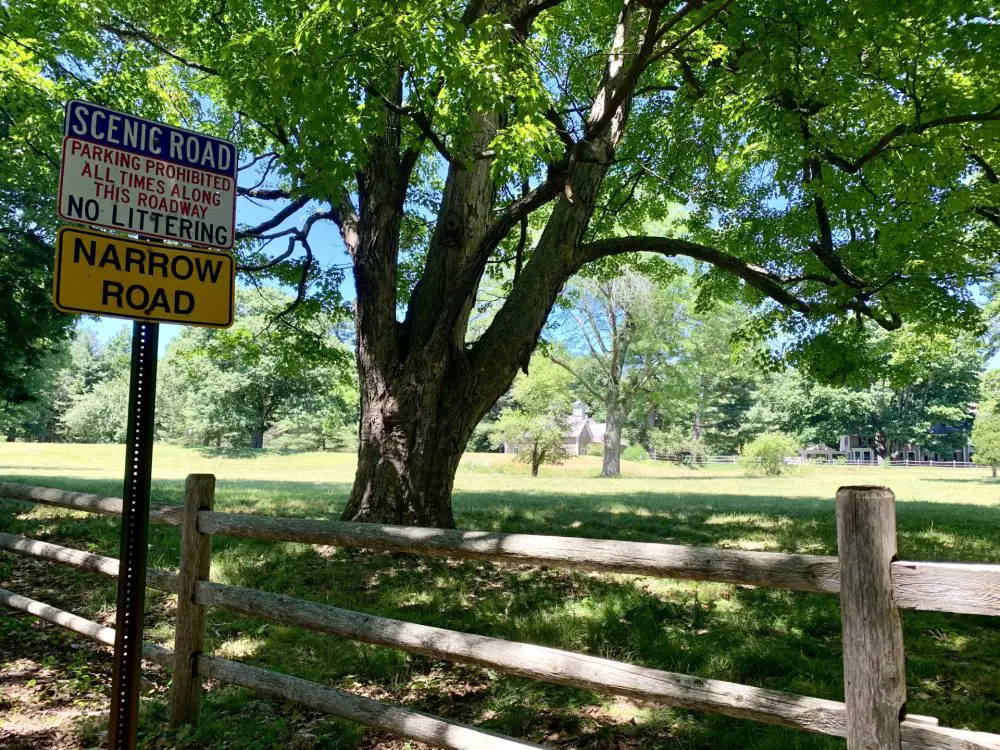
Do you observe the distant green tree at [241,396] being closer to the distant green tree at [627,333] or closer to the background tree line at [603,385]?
the background tree line at [603,385]

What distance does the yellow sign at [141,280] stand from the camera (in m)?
2.70

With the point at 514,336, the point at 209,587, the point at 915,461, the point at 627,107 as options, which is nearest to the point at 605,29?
the point at 627,107

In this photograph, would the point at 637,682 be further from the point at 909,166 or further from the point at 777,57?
the point at 909,166

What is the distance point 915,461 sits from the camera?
76000 millimetres

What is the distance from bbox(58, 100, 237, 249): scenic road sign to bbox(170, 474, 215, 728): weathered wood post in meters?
1.90

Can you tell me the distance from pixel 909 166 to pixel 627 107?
3.59 m

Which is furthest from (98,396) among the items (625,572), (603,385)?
(625,572)

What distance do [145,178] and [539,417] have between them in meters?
32.1

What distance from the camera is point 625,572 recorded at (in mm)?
2996

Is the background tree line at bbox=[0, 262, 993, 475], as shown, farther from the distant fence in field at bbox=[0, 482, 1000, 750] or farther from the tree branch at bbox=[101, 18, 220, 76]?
the distant fence in field at bbox=[0, 482, 1000, 750]

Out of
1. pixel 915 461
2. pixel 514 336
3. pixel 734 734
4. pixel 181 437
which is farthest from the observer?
pixel 915 461

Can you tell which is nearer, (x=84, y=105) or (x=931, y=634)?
(x=84, y=105)

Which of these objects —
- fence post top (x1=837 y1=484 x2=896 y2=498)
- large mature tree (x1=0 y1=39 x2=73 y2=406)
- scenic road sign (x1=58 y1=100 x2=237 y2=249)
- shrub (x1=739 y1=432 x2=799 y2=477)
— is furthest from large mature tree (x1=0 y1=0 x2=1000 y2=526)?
shrub (x1=739 y1=432 x2=799 y2=477)

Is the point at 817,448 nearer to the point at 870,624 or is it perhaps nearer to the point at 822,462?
the point at 822,462
